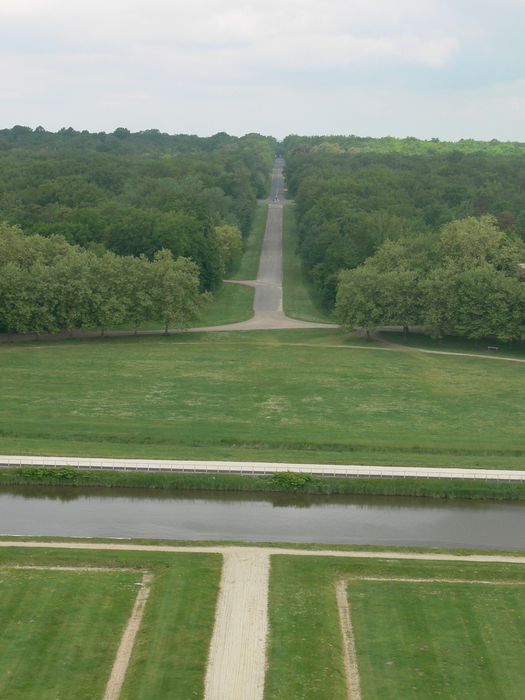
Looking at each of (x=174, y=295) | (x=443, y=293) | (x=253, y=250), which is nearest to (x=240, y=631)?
(x=174, y=295)

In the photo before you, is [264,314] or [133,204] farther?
[133,204]

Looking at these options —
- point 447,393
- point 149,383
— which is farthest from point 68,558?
point 447,393

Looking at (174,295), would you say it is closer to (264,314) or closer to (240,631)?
(264,314)

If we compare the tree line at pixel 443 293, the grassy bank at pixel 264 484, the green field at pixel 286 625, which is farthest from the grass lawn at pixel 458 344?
the green field at pixel 286 625

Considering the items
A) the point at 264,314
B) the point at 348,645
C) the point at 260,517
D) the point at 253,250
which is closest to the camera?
the point at 348,645

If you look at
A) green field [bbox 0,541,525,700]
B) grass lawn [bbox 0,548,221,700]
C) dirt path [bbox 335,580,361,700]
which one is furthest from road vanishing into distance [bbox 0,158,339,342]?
dirt path [bbox 335,580,361,700]

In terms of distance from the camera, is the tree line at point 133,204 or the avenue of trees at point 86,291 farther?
the tree line at point 133,204

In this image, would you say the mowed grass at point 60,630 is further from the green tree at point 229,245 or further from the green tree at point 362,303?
the green tree at point 229,245
